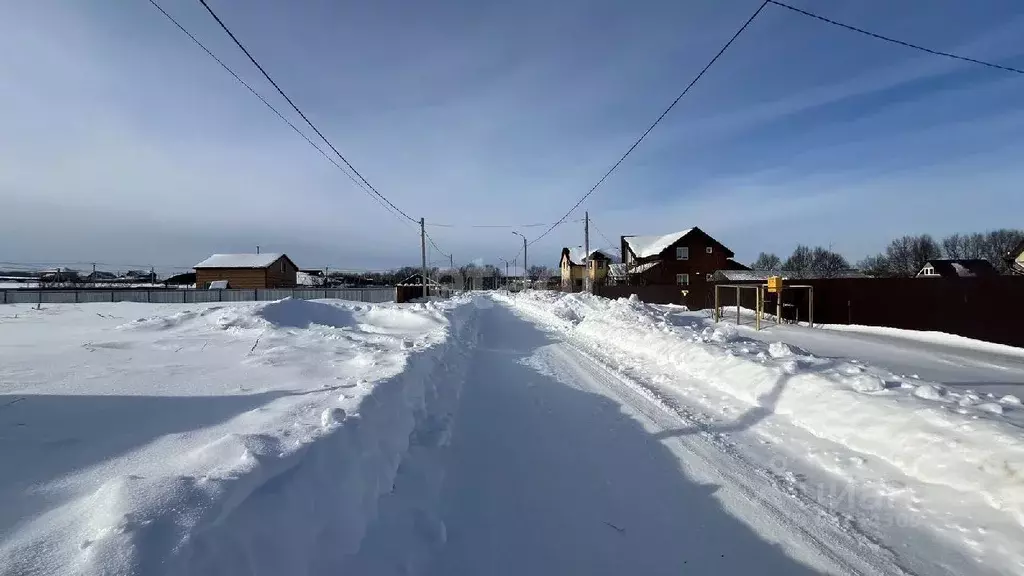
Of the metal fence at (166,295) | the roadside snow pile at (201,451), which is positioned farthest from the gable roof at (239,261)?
the roadside snow pile at (201,451)

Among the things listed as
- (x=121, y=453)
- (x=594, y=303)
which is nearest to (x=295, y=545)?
(x=121, y=453)

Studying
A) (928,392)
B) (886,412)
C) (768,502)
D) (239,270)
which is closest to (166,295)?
(239,270)

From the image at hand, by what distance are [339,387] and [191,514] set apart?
383 cm

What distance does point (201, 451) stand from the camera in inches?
132

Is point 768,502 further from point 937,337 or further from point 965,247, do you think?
point 965,247

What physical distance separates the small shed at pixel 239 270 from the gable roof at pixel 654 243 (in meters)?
45.1

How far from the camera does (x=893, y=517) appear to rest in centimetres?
392

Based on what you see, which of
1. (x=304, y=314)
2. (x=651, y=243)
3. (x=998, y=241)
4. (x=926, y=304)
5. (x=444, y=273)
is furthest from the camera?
(x=444, y=273)

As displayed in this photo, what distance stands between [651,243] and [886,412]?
5286 cm

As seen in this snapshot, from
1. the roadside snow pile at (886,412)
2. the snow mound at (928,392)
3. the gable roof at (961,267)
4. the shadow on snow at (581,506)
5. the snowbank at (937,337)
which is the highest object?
the gable roof at (961,267)

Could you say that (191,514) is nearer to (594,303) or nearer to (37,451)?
(37,451)

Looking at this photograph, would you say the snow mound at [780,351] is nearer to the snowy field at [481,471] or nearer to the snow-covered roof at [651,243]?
the snowy field at [481,471]

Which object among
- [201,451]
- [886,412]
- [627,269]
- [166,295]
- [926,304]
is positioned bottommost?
[886,412]

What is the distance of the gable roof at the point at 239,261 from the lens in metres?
57.4
